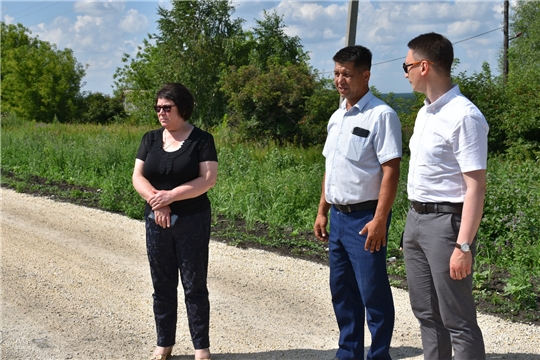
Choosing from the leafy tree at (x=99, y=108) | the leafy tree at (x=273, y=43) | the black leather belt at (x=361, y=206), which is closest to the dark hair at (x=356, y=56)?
the black leather belt at (x=361, y=206)

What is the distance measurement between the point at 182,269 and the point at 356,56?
76.3 inches

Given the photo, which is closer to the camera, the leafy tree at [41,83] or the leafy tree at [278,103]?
the leafy tree at [278,103]

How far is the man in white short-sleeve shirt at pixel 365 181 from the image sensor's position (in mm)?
3986

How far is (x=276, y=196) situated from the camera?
1012cm

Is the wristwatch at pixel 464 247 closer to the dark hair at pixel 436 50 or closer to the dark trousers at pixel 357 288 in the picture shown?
the dark trousers at pixel 357 288

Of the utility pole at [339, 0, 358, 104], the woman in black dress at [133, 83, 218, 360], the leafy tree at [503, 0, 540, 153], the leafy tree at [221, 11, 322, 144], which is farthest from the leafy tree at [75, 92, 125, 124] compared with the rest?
the woman in black dress at [133, 83, 218, 360]

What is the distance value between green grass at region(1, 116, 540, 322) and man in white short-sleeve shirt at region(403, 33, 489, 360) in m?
2.36

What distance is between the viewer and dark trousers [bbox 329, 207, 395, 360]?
13.4ft

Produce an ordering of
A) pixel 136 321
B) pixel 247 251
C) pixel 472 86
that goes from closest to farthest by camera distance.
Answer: pixel 136 321 → pixel 247 251 → pixel 472 86

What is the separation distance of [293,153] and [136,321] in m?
8.41

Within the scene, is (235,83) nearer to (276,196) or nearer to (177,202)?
(276,196)

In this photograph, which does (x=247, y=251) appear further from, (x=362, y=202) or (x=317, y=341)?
(x=362, y=202)

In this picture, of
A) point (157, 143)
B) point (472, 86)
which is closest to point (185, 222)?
point (157, 143)

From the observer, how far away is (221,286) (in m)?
6.57
